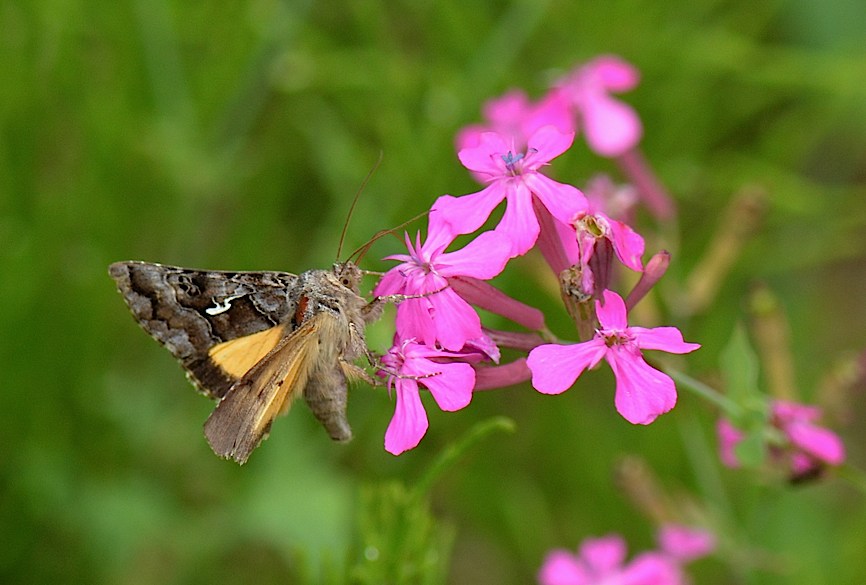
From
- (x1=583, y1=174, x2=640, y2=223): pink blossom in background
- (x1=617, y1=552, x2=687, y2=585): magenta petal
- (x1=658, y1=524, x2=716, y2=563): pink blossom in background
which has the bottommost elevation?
(x1=617, y1=552, x2=687, y2=585): magenta petal

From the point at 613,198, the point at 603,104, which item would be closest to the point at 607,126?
the point at 603,104

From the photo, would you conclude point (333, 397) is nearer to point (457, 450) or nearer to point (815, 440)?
point (457, 450)

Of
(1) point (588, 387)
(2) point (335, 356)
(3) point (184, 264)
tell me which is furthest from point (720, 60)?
(2) point (335, 356)

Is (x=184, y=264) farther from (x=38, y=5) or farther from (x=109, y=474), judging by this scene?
(x=38, y=5)

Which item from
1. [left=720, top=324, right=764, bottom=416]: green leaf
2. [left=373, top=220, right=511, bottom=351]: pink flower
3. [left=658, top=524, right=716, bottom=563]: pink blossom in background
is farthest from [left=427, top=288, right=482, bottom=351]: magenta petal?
[left=658, top=524, right=716, bottom=563]: pink blossom in background

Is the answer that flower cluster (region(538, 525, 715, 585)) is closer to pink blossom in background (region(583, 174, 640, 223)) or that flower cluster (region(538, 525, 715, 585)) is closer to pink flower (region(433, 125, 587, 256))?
pink blossom in background (region(583, 174, 640, 223))

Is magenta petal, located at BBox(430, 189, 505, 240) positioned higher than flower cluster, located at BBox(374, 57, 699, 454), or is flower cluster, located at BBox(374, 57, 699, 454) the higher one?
magenta petal, located at BBox(430, 189, 505, 240)
